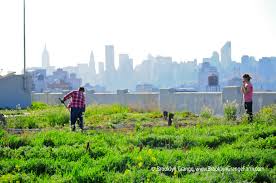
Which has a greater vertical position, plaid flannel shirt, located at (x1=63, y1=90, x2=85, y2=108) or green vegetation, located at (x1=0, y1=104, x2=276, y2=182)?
plaid flannel shirt, located at (x1=63, y1=90, x2=85, y2=108)

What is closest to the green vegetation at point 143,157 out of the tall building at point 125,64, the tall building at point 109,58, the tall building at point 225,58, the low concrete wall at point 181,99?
the low concrete wall at point 181,99

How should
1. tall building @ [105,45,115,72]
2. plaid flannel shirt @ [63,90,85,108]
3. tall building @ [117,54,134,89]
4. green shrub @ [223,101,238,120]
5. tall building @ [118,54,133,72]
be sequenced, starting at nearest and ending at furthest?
plaid flannel shirt @ [63,90,85,108] < green shrub @ [223,101,238,120] < tall building @ [117,54,134,89] < tall building @ [118,54,133,72] < tall building @ [105,45,115,72]

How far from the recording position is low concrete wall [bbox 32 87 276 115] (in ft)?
75.3

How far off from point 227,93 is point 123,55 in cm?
8148

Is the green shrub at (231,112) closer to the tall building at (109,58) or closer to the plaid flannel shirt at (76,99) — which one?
the plaid flannel shirt at (76,99)

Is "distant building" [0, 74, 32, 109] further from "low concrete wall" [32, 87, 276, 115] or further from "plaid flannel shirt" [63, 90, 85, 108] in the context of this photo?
"plaid flannel shirt" [63, 90, 85, 108]

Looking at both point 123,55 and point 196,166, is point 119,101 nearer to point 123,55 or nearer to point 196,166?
point 196,166

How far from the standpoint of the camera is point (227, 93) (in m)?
24.1

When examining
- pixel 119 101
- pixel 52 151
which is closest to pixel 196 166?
pixel 52 151

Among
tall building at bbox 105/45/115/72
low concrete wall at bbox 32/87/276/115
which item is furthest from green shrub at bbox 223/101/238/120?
tall building at bbox 105/45/115/72

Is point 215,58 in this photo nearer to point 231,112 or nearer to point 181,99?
point 181,99

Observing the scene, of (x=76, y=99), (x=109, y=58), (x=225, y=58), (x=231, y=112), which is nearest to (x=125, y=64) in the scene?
(x=109, y=58)

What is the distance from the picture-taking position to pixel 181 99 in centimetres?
2791

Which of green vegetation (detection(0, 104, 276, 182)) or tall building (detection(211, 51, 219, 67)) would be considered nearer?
green vegetation (detection(0, 104, 276, 182))
